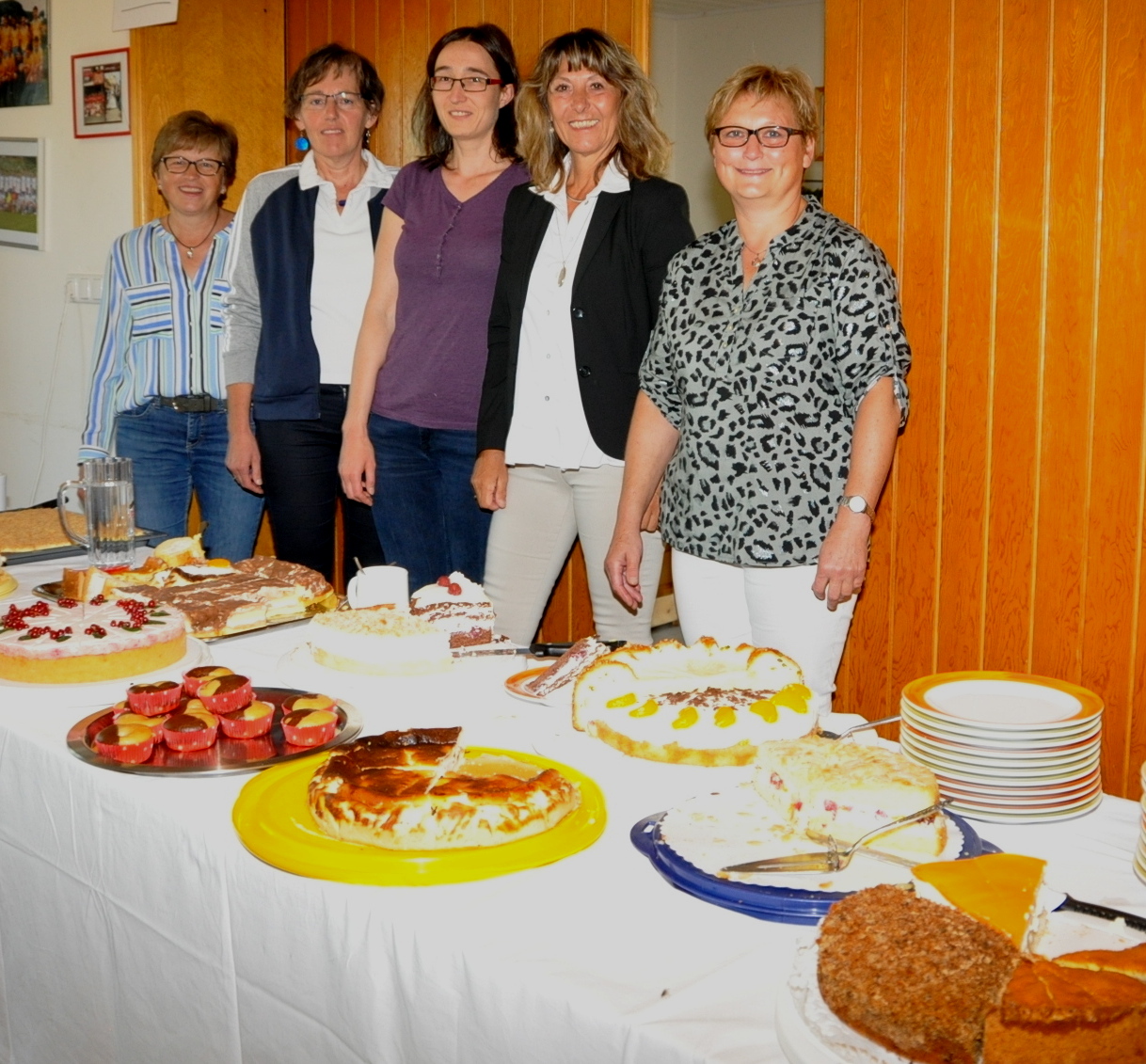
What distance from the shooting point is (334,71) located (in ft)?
11.1

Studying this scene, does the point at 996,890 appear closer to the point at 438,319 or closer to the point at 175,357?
the point at 438,319

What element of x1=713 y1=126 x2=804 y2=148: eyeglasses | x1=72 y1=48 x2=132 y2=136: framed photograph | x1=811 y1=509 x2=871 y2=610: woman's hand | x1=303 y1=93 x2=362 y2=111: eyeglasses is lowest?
x1=811 y1=509 x2=871 y2=610: woman's hand

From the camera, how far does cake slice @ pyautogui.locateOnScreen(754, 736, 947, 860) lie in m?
1.26

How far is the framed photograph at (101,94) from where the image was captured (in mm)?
4688

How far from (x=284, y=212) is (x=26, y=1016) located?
232cm

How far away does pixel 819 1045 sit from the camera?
3.13 ft

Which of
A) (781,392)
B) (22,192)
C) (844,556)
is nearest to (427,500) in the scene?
(781,392)

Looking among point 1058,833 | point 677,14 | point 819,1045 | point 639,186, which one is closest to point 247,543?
point 639,186

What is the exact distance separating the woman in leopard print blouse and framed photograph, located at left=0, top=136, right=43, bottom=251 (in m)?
3.80

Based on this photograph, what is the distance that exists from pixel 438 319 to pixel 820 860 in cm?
214

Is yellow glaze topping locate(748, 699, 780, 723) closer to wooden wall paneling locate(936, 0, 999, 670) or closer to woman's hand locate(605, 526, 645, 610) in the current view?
woman's hand locate(605, 526, 645, 610)

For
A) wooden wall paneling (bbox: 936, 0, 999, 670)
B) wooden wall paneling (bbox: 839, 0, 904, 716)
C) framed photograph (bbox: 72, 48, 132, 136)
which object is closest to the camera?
wooden wall paneling (bbox: 936, 0, 999, 670)

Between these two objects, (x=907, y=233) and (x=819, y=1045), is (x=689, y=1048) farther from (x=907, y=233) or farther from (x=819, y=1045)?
(x=907, y=233)

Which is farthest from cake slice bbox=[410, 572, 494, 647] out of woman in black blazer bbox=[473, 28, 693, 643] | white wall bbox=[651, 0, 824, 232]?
white wall bbox=[651, 0, 824, 232]
